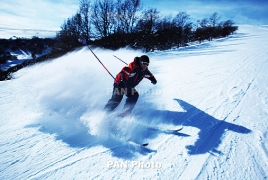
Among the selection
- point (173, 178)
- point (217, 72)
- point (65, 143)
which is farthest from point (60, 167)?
point (217, 72)

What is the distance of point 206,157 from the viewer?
2.56m

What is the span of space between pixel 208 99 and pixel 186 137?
228 centimetres

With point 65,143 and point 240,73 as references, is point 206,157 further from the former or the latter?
point 240,73

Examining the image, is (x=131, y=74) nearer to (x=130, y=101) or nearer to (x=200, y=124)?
(x=130, y=101)

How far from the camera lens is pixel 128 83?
12.5ft

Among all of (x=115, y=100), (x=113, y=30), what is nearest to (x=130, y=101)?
(x=115, y=100)

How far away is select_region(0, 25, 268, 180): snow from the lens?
91.8 inches

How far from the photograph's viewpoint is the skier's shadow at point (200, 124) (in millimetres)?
2834

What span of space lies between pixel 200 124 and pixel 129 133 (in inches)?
63.7

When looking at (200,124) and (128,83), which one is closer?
(200,124)

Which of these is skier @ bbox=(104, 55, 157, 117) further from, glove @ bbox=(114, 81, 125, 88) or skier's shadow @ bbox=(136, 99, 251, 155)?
skier's shadow @ bbox=(136, 99, 251, 155)

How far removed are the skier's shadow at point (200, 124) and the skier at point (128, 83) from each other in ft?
1.89

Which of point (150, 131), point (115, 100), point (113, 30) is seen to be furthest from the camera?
point (113, 30)

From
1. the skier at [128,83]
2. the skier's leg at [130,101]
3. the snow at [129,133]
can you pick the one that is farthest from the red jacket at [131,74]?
the snow at [129,133]
